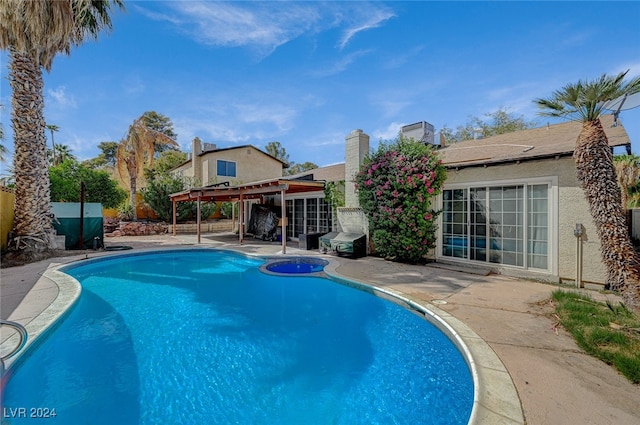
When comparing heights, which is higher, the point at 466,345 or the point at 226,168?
the point at 226,168

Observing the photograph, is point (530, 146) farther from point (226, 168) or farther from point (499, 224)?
point (226, 168)

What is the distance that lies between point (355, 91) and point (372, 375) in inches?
537

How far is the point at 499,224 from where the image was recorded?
8086 mm

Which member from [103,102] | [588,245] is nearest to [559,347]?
[588,245]

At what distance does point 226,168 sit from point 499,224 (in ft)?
76.6

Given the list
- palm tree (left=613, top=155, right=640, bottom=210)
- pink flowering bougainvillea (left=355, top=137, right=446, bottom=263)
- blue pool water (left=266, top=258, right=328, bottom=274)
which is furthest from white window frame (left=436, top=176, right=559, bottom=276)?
palm tree (left=613, top=155, right=640, bottom=210)

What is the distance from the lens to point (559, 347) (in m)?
3.78

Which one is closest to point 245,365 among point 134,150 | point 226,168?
point 134,150

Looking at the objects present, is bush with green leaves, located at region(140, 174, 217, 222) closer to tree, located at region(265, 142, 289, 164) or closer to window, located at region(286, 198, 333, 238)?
window, located at region(286, 198, 333, 238)

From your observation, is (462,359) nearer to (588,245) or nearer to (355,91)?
(588,245)

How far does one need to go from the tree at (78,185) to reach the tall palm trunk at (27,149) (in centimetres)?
771

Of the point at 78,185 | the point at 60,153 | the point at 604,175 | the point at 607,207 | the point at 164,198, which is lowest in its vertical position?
the point at 607,207

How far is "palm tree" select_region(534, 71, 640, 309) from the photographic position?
5.49 metres

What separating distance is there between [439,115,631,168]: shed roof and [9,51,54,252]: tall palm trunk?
1500cm
